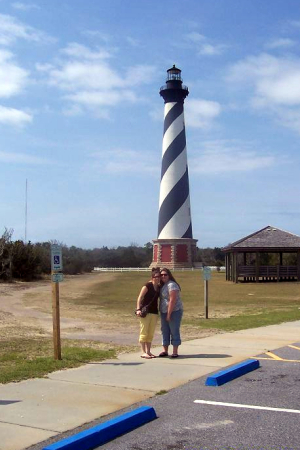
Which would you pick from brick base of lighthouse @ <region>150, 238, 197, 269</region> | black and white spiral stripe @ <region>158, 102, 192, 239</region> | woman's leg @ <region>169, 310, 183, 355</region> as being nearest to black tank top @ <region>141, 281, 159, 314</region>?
woman's leg @ <region>169, 310, 183, 355</region>

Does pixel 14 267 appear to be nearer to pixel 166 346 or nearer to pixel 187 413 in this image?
pixel 166 346

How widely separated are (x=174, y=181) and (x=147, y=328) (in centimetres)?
4813

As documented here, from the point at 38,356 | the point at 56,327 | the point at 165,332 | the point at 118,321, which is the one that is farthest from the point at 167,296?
the point at 118,321

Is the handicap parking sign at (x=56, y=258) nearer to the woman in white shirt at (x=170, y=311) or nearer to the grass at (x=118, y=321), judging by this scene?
the grass at (x=118, y=321)

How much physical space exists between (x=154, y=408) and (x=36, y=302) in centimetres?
2052

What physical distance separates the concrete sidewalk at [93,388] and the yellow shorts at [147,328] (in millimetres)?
379

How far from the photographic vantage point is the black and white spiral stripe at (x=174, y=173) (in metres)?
58.0

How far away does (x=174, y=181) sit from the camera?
5784 centimetres

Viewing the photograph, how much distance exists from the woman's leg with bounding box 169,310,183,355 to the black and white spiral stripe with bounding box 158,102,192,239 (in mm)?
47840

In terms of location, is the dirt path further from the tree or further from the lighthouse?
the lighthouse

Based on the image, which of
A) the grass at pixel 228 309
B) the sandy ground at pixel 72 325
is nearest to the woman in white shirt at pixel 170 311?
the sandy ground at pixel 72 325

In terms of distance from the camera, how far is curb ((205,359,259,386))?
7.91 metres

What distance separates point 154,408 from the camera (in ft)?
22.1

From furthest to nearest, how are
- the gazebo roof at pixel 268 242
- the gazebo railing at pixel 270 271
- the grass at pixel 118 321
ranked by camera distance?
the gazebo railing at pixel 270 271 < the gazebo roof at pixel 268 242 < the grass at pixel 118 321
